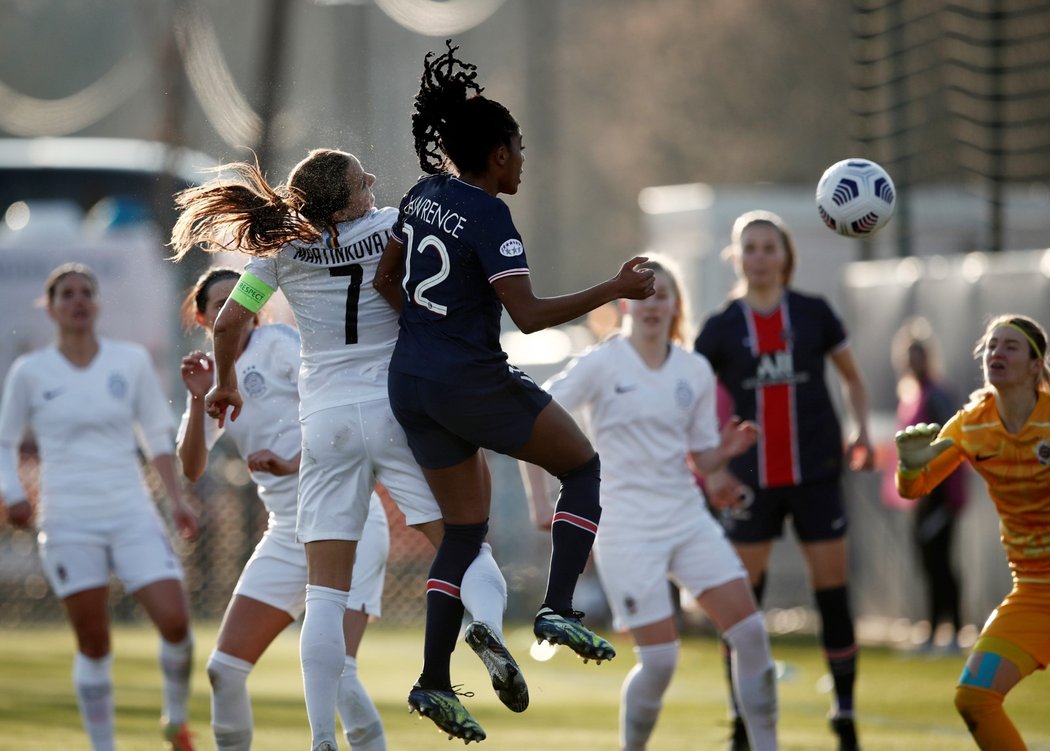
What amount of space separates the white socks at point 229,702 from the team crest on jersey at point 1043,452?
3.18m

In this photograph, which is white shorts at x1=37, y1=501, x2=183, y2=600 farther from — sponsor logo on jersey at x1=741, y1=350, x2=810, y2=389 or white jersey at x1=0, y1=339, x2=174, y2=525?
sponsor logo on jersey at x1=741, y1=350, x2=810, y2=389

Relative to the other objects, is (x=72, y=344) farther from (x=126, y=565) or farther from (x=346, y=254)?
(x=346, y=254)

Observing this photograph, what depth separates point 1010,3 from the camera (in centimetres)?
2706

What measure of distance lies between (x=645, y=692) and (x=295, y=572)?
65.7 inches

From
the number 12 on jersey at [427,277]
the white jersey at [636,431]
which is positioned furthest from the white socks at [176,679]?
the number 12 on jersey at [427,277]

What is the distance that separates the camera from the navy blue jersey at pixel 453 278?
20.1 ft

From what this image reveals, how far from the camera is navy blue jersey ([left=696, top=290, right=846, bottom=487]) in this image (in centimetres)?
926

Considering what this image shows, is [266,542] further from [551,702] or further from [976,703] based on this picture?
[551,702]

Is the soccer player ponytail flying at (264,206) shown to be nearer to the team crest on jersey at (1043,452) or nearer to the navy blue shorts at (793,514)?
the team crest on jersey at (1043,452)

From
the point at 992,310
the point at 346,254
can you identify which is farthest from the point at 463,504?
the point at 992,310

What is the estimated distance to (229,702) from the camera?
23.6 ft

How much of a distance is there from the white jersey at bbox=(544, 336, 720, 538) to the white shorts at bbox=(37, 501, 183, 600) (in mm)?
2376

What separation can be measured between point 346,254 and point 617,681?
8125 millimetres

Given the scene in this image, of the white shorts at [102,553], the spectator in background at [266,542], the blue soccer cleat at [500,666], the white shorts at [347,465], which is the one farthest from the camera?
the white shorts at [102,553]
